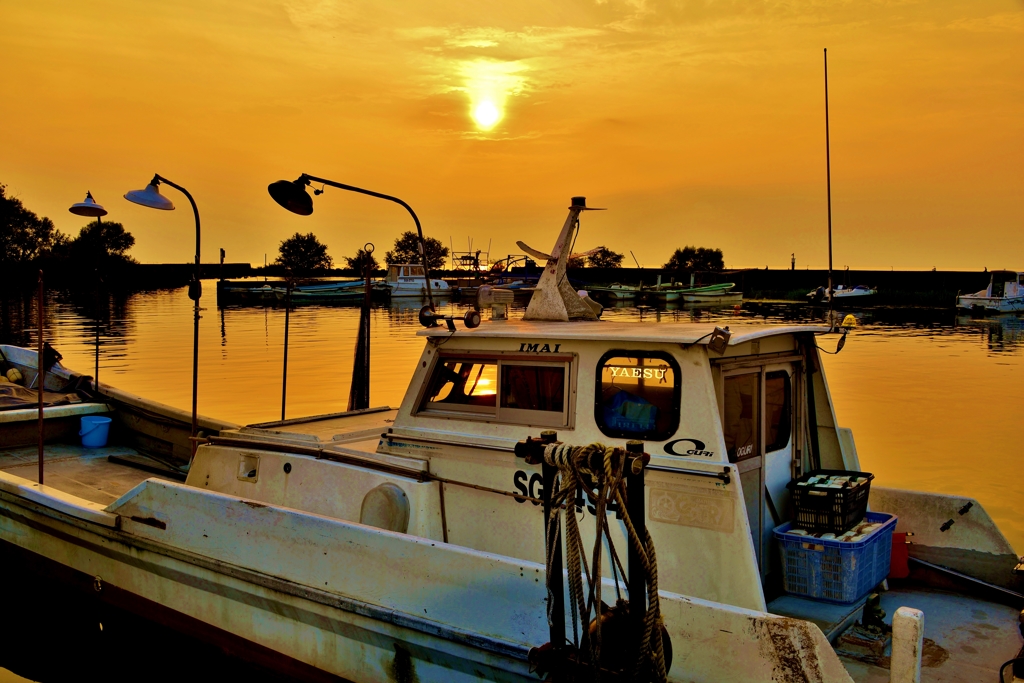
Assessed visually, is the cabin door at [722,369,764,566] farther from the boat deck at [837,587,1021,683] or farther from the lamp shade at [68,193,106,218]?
the lamp shade at [68,193,106,218]

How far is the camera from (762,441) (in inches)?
221

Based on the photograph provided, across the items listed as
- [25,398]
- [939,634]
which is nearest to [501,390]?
[939,634]

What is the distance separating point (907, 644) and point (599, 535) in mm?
1502

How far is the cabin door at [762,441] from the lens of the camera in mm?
5418

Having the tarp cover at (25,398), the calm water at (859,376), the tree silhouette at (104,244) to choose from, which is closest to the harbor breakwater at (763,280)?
the tree silhouette at (104,244)

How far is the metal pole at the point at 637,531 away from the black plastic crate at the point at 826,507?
197 cm

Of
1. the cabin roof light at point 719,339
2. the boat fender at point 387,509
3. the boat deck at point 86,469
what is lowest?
the boat deck at point 86,469

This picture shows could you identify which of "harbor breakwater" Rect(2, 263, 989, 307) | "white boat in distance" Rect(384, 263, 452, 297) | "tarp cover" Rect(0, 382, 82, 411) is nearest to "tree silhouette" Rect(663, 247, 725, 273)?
"harbor breakwater" Rect(2, 263, 989, 307)

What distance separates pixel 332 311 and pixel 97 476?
51.1m

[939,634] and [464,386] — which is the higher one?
[464,386]

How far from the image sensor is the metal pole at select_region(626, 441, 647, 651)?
3797mm

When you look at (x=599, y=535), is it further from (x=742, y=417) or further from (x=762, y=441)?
(x=762, y=441)

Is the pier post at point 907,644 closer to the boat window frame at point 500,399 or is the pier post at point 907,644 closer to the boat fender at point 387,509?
the boat window frame at point 500,399

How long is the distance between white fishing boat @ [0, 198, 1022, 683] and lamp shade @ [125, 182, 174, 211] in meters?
3.33
